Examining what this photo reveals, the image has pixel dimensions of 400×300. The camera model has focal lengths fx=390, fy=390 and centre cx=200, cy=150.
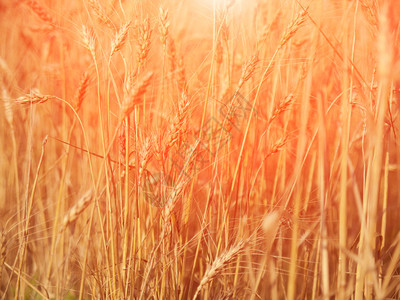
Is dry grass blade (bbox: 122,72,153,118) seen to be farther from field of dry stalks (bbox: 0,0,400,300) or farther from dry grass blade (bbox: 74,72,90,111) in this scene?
dry grass blade (bbox: 74,72,90,111)

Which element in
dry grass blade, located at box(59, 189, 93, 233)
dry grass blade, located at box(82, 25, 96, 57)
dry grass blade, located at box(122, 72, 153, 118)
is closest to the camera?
Result: dry grass blade, located at box(122, 72, 153, 118)

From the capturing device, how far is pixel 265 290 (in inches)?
32.5

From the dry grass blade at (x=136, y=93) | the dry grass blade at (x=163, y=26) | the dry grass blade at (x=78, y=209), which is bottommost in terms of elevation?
the dry grass blade at (x=78, y=209)

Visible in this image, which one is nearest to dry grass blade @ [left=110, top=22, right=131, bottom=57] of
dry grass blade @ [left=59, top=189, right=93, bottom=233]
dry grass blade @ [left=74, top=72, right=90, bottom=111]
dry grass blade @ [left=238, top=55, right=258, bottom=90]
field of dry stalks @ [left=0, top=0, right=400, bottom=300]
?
field of dry stalks @ [left=0, top=0, right=400, bottom=300]

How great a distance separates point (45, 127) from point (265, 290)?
2.81 feet

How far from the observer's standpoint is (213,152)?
809mm

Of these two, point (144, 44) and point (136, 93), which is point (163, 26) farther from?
point (136, 93)

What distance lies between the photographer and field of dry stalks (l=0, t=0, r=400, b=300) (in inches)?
26.4

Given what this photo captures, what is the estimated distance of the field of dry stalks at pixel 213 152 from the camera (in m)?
0.67

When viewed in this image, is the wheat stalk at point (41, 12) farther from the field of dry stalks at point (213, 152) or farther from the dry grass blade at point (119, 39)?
the dry grass blade at point (119, 39)

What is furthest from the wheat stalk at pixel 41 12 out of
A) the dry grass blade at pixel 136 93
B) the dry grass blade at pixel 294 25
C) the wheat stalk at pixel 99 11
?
the dry grass blade at pixel 294 25

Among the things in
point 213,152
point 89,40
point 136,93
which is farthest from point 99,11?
point 213,152

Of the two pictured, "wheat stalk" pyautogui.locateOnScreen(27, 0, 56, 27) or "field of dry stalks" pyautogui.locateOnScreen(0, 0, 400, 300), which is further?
"wheat stalk" pyautogui.locateOnScreen(27, 0, 56, 27)

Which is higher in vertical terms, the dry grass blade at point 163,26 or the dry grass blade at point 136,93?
the dry grass blade at point 163,26
